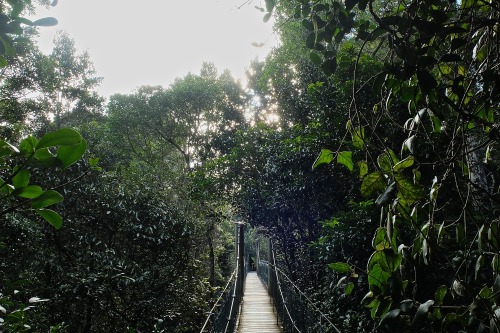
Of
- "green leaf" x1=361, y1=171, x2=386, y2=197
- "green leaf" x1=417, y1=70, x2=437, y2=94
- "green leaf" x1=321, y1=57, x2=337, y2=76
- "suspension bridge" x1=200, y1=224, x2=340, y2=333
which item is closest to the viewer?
"green leaf" x1=417, y1=70, x2=437, y2=94

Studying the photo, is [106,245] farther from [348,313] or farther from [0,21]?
[0,21]

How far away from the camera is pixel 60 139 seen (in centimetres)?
55

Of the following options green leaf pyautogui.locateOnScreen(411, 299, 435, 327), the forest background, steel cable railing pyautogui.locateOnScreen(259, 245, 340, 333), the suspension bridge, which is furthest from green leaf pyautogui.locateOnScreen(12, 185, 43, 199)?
steel cable railing pyautogui.locateOnScreen(259, 245, 340, 333)

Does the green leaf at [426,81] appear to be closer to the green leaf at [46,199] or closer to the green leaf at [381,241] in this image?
the green leaf at [381,241]

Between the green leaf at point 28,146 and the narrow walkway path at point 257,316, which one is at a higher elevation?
the green leaf at point 28,146

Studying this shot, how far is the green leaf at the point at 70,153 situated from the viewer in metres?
0.57

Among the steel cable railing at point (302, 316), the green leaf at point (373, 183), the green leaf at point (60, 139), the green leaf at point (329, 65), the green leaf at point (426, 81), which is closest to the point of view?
the green leaf at point (60, 139)

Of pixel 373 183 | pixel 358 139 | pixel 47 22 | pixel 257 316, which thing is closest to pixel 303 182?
pixel 257 316

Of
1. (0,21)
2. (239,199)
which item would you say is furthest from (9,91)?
(0,21)

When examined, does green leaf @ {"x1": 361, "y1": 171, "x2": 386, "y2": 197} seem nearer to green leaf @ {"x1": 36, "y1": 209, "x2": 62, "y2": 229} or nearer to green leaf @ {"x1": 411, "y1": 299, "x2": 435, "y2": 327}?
green leaf @ {"x1": 411, "y1": 299, "x2": 435, "y2": 327}

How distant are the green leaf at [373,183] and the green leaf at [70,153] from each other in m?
0.64

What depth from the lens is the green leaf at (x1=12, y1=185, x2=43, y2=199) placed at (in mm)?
564

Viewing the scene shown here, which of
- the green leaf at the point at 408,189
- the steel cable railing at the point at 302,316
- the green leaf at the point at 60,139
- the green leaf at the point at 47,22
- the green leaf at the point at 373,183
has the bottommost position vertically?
the steel cable railing at the point at 302,316

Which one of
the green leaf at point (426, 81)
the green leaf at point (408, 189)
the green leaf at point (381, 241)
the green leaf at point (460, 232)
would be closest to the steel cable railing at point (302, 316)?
the green leaf at point (460, 232)
